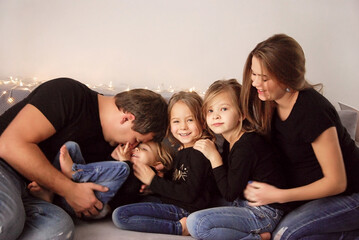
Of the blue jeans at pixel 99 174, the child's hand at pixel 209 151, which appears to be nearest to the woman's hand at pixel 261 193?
the child's hand at pixel 209 151

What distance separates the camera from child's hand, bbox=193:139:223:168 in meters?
1.58

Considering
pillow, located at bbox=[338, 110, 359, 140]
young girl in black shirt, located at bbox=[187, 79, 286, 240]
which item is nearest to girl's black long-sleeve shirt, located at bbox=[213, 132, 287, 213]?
young girl in black shirt, located at bbox=[187, 79, 286, 240]

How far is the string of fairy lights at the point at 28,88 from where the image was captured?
6.27 feet

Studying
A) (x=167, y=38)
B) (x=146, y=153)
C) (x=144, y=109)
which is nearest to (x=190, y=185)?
(x=146, y=153)

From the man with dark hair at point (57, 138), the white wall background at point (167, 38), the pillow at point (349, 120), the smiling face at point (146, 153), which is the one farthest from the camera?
the white wall background at point (167, 38)

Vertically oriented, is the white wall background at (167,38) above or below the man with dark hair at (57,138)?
above

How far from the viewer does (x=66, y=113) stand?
150 cm

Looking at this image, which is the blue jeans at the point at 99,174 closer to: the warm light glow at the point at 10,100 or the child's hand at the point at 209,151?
the child's hand at the point at 209,151

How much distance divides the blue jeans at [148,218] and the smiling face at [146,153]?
21 centimetres

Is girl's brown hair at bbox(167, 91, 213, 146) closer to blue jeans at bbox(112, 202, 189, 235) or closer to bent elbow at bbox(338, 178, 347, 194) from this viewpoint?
blue jeans at bbox(112, 202, 189, 235)

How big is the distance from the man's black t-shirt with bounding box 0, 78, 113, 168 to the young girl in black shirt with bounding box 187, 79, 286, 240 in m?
0.47

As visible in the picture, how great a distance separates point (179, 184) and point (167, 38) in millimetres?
1196

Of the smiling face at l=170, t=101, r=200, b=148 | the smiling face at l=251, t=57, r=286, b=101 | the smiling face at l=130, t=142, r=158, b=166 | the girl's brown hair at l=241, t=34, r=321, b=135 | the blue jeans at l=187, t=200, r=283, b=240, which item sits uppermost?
the girl's brown hair at l=241, t=34, r=321, b=135

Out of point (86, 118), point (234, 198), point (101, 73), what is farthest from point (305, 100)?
point (101, 73)
